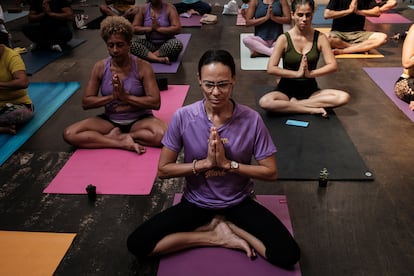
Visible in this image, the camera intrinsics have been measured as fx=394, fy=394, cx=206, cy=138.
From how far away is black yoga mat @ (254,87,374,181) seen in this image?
2.75 meters

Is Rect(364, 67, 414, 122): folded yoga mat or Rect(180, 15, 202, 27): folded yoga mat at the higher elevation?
Rect(180, 15, 202, 27): folded yoga mat

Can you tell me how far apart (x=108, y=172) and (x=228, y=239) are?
1166mm

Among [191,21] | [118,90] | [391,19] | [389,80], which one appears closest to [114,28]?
[118,90]

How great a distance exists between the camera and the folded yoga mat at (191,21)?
676cm

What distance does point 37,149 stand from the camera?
321 centimetres

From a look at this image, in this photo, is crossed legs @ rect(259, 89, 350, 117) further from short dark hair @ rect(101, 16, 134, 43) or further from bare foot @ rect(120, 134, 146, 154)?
short dark hair @ rect(101, 16, 134, 43)

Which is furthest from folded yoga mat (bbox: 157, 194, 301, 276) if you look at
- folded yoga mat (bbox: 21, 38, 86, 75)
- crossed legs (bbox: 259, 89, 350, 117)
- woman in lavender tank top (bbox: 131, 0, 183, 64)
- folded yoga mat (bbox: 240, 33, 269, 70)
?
folded yoga mat (bbox: 21, 38, 86, 75)

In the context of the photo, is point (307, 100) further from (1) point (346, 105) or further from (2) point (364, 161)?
(2) point (364, 161)

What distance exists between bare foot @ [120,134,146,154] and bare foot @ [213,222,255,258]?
3.81 feet

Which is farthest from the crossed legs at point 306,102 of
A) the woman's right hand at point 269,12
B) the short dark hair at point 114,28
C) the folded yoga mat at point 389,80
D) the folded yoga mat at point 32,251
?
the folded yoga mat at point 32,251

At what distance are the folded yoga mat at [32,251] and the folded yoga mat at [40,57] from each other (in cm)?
307

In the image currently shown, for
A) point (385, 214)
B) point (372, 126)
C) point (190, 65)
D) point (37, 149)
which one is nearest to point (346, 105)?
point (372, 126)

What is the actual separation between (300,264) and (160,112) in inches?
83.2

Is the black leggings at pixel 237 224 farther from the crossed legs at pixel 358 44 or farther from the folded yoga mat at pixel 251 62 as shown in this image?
the crossed legs at pixel 358 44
